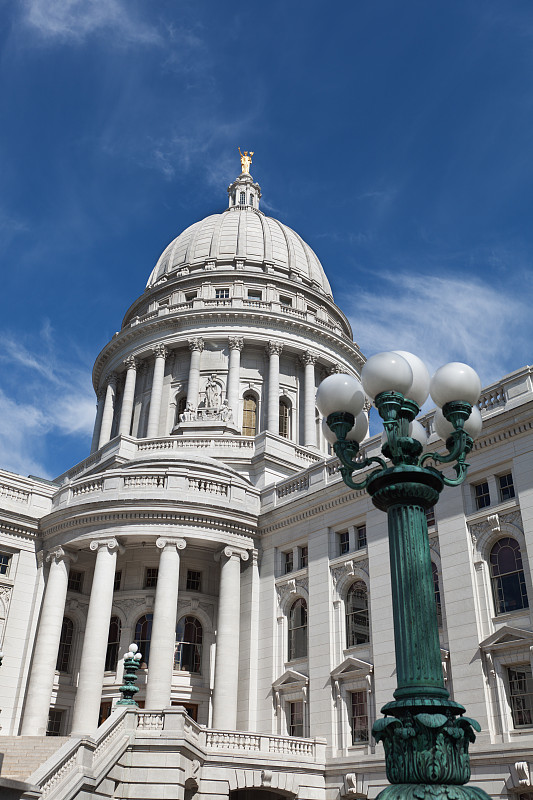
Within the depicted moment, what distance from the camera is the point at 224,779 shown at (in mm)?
25156

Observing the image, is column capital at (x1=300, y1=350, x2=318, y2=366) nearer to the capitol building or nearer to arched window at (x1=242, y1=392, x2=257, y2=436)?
arched window at (x1=242, y1=392, x2=257, y2=436)

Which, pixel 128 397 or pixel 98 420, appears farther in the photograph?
pixel 98 420

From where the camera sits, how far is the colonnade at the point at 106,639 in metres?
30.5

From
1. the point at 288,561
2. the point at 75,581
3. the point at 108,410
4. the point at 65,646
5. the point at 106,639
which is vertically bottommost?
the point at 106,639

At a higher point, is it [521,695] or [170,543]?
[170,543]

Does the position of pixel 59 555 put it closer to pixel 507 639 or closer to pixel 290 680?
pixel 290 680

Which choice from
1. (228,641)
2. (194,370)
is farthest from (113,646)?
(194,370)

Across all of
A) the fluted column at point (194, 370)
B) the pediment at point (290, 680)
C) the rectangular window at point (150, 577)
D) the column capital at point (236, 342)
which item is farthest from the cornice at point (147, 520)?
the column capital at point (236, 342)

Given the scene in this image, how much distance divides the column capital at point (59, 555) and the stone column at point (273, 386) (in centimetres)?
2140

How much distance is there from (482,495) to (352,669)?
8.53 meters

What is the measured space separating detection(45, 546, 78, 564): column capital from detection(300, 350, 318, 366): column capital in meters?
28.1

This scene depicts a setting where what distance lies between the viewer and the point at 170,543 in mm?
33469

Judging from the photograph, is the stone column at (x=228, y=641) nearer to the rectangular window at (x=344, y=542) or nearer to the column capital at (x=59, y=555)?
the rectangular window at (x=344, y=542)

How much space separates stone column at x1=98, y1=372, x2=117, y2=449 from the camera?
59.5 m
